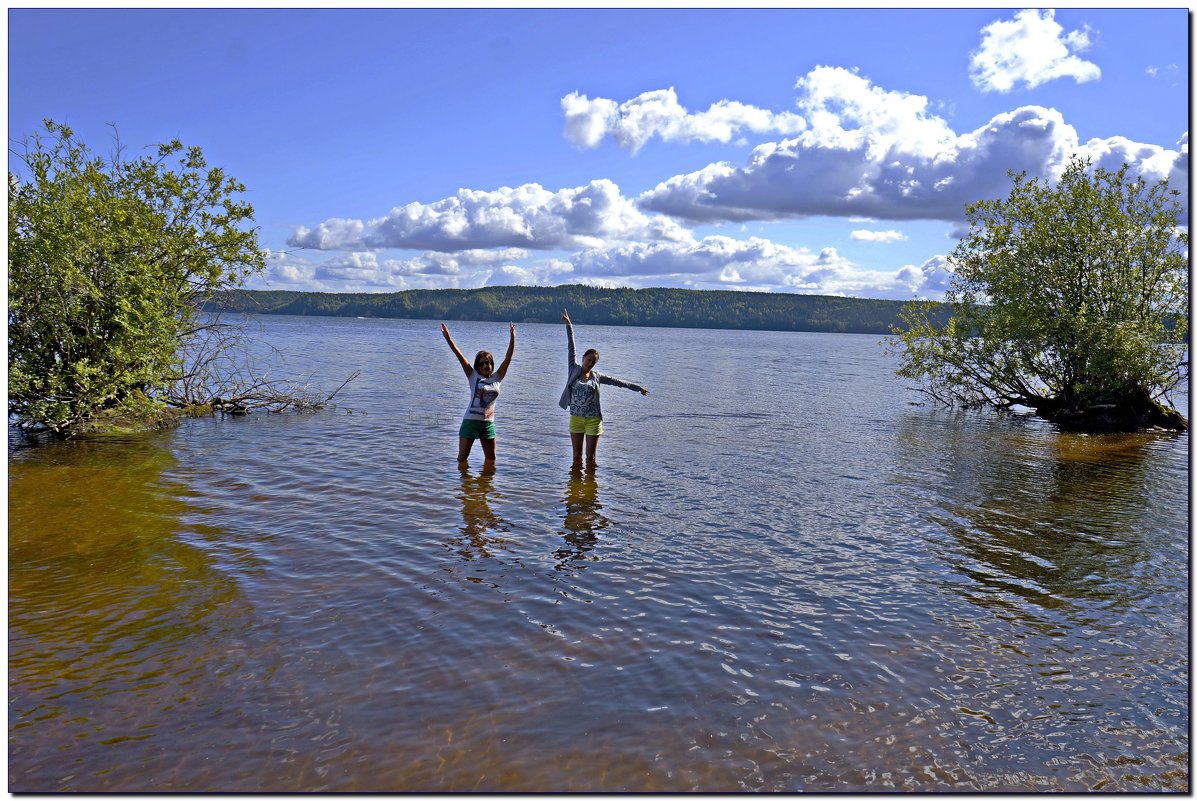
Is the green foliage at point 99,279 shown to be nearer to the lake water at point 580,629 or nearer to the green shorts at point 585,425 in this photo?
the lake water at point 580,629

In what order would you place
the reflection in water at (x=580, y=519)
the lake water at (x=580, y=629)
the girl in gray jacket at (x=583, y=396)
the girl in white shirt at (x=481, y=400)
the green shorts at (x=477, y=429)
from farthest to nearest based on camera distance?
1. the green shorts at (x=477, y=429)
2. the girl in gray jacket at (x=583, y=396)
3. the girl in white shirt at (x=481, y=400)
4. the reflection in water at (x=580, y=519)
5. the lake water at (x=580, y=629)

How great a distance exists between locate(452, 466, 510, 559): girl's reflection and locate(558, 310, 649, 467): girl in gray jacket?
1.85 m

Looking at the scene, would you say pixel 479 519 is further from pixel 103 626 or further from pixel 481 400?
pixel 103 626

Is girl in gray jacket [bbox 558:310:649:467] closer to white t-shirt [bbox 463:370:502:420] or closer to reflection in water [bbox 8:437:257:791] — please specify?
white t-shirt [bbox 463:370:502:420]

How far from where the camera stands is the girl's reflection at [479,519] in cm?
996

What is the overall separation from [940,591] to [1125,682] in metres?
2.26

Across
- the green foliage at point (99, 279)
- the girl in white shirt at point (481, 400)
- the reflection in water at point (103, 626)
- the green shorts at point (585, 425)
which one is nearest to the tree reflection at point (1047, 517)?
the green shorts at point (585, 425)

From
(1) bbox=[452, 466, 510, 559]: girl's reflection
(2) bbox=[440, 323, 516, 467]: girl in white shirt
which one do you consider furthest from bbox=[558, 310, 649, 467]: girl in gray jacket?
(1) bbox=[452, 466, 510, 559]: girl's reflection

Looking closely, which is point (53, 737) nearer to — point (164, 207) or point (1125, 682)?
point (1125, 682)

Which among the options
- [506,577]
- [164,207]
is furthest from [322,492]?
[164,207]

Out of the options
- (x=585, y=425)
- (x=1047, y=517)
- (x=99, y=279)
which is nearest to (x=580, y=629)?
(x=585, y=425)

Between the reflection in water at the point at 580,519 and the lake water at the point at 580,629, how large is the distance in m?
0.06

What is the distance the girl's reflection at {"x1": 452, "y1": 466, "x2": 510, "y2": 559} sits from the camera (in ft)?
32.7

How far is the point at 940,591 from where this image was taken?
8.90 metres
